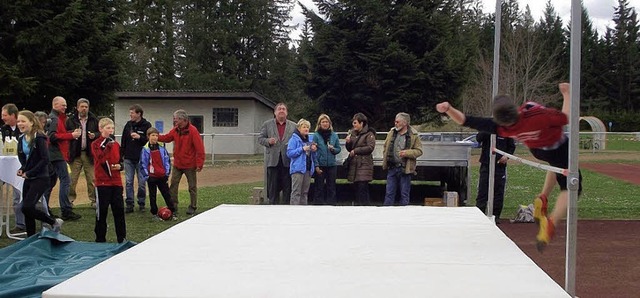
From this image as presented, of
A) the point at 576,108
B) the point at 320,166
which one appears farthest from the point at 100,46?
the point at 576,108

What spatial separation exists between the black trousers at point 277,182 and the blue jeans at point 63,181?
96.3 inches

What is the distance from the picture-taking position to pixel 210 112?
2462cm

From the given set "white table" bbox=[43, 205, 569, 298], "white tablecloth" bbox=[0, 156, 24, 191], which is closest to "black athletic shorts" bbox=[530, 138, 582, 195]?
"white table" bbox=[43, 205, 569, 298]

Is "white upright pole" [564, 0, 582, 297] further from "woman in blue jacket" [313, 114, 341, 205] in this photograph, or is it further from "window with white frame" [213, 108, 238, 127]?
"window with white frame" [213, 108, 238, 127]

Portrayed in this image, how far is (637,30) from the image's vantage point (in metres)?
39.3

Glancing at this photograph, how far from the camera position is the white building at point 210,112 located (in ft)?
78.5

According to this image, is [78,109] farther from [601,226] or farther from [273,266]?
[601,226]

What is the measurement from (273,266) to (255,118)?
22511 mm

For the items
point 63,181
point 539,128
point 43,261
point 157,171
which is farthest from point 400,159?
point 43,261

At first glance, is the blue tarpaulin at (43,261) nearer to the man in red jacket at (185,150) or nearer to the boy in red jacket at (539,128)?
the man in red jacket at (185,150)

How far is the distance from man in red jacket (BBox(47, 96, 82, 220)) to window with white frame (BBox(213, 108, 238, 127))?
16993 mm

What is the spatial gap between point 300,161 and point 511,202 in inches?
168

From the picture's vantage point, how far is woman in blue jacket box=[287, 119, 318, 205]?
24.7 ft

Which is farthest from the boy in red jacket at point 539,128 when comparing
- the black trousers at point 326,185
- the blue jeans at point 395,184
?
the black trousers at point 326,185
